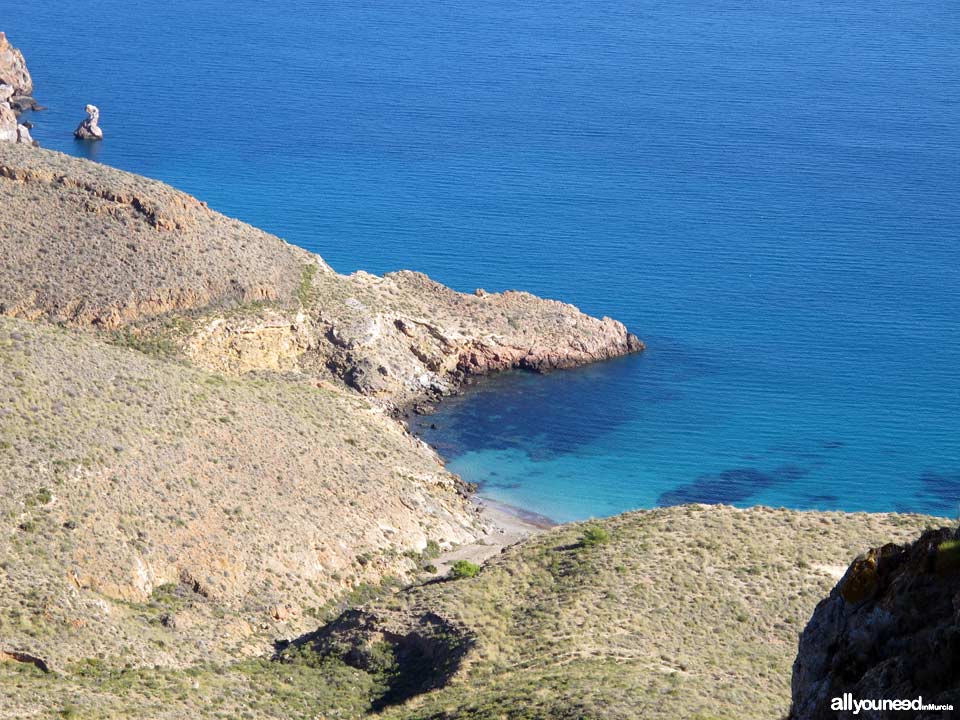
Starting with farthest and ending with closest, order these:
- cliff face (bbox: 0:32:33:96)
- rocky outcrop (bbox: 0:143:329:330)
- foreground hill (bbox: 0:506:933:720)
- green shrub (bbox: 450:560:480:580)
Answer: cliff face (bbox: 0:32:33:96) → rocky outcrop (bbox: 0:143:329:330) → green shrub (bbox: 450:560:480:580) → foreground hill (bbox: 0:506:933:720)

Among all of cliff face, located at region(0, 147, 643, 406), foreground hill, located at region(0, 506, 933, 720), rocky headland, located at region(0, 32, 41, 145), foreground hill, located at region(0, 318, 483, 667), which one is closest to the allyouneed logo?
foreground hill, located at region(0, 506, 933, 720)

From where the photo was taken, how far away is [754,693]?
139 feet

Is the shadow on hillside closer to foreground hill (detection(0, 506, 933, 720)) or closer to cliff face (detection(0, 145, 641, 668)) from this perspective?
foreground hill (detection(0, 506, 933, 720))

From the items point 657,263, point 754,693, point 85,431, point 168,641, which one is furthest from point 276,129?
point 754,693

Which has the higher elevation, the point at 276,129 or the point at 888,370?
the point at 276,129

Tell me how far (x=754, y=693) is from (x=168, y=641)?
64.0 ft

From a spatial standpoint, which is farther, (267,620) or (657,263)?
(657,263)

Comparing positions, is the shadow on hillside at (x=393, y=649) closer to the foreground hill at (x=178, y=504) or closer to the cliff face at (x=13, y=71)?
the foreground hill at (x=178, y=504)

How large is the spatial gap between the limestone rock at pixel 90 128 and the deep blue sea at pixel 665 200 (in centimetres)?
190

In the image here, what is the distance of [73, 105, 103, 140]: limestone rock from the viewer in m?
140

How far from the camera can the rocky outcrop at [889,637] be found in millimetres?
24500

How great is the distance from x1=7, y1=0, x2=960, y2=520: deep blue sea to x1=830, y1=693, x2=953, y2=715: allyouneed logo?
45.5m

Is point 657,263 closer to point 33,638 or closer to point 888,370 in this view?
point 888,370

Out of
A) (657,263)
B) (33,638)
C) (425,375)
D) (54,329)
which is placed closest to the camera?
(33,638)
